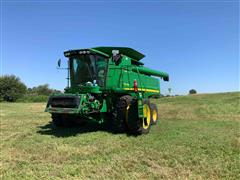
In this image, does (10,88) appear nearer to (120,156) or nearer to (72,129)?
(72,129)

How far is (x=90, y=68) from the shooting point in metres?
7.43

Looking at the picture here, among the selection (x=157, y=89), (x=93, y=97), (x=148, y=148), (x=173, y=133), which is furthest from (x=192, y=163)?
(x=157, y=89)

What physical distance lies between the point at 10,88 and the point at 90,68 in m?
38.1

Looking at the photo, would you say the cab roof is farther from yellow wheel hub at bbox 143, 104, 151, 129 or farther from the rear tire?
the rear tire

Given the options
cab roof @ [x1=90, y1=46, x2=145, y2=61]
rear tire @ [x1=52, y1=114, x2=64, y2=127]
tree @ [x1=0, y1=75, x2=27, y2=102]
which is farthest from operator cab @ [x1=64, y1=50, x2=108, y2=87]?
tree @ [x1=0, y1=75, x2=27, y2=102]

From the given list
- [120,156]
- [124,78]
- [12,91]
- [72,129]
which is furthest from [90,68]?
[12,91]

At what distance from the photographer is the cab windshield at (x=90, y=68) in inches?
289

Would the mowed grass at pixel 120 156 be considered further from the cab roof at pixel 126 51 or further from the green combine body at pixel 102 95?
the cab roof at pixel 126 51

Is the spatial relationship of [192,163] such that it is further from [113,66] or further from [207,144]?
[113,66]

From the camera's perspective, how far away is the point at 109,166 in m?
4.19

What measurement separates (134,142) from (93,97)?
1943 mm

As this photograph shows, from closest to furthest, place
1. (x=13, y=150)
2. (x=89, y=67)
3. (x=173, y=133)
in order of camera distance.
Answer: (x=13, y=150), (x=173, y=133), (x=89, y=67)

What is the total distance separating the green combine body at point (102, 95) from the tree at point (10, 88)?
1449 inches

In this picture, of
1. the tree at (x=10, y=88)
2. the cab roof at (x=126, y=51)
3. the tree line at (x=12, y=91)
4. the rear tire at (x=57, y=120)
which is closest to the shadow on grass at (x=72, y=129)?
the rear tire at (x=57, y=120)
